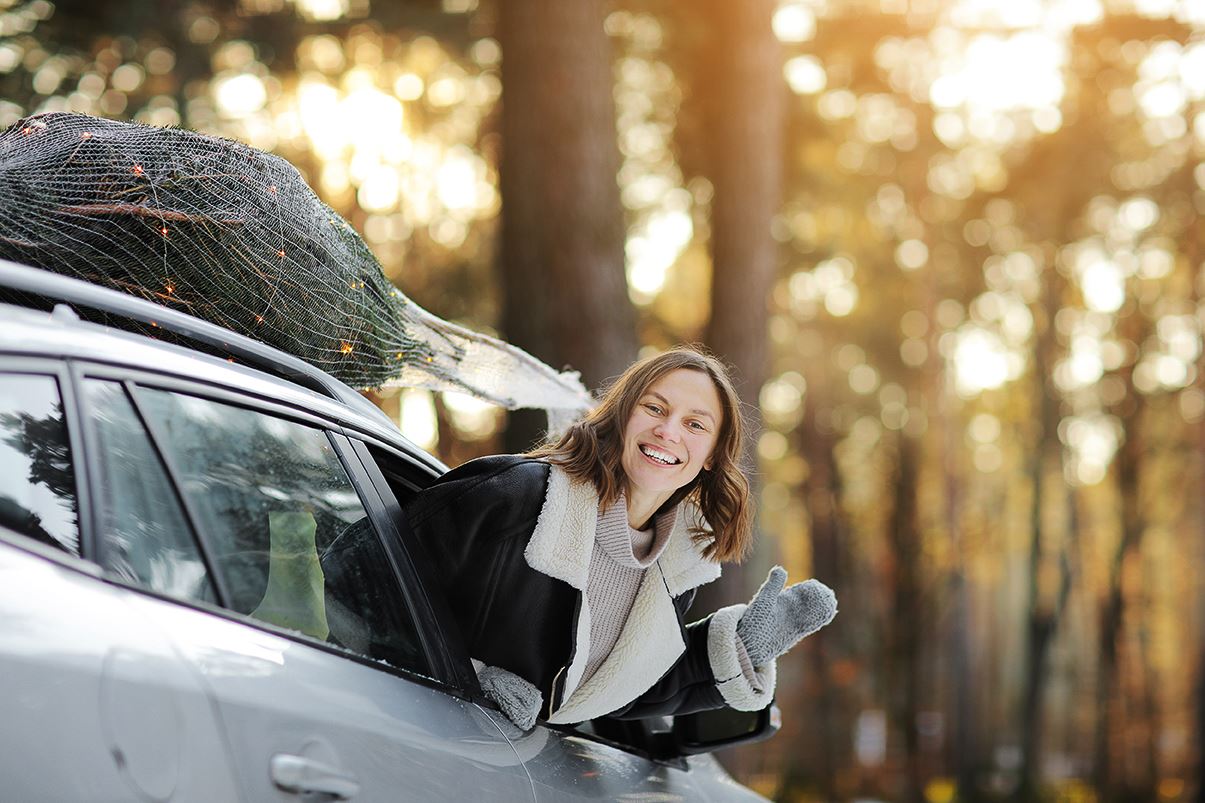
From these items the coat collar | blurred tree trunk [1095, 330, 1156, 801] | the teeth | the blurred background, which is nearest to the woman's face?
the teeth

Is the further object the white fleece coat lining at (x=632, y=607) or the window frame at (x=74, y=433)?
the white fleece coat lining at (x=632, y=607)

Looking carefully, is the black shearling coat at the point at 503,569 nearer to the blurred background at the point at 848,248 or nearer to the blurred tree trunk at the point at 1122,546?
the blurred background at the point at 848,248

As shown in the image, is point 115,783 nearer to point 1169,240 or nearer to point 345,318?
point 345,318

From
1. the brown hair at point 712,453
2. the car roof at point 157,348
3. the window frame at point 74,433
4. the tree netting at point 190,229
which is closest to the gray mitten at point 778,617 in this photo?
the brown hair at point 712,453

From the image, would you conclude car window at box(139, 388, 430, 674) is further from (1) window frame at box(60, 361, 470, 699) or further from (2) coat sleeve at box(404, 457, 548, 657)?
(2) coat sleeve at box(404, 457, 548, 657)

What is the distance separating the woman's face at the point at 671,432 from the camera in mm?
3264

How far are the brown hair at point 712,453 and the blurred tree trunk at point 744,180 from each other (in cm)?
632

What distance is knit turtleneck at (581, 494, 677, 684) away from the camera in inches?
123

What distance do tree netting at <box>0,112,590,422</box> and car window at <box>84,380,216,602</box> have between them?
2.46 feet

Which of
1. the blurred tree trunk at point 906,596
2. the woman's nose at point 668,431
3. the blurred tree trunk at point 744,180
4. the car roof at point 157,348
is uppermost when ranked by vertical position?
the blurred tree trunk at point 744,180

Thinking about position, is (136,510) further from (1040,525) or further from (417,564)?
(1040,525)

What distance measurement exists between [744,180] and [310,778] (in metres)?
8.34

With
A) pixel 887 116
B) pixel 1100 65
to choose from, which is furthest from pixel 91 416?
pixel 887 116

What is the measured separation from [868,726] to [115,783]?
3498cm
